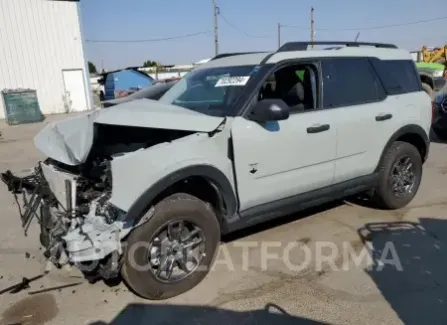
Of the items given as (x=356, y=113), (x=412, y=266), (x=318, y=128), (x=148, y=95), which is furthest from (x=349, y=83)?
(x=148, y=95)

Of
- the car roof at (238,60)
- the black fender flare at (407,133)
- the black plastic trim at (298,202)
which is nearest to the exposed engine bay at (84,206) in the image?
the black plastic trim at (298,202)

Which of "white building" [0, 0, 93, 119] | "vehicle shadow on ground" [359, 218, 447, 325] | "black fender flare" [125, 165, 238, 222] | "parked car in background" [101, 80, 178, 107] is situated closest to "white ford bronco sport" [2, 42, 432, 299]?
"black fender flare" [125, 165, 238, 222]

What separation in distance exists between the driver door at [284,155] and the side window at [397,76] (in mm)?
1043

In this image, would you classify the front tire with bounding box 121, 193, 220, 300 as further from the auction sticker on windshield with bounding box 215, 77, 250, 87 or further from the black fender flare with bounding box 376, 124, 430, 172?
the black fender flare with bounding box 376, 124, 430, 172

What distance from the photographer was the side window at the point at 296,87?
3.80 m

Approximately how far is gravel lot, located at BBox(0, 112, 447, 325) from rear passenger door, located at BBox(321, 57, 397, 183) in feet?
2.35

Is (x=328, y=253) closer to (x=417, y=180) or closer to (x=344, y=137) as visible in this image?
(x=344, y=137)

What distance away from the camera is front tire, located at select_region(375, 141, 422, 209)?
446cm

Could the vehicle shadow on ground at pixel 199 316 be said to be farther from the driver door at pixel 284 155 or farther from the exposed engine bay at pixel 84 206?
the driver door at pixel 284 155

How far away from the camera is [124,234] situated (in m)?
2.76

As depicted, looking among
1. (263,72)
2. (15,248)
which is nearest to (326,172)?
(263,72)

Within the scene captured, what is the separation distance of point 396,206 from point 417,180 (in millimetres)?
482

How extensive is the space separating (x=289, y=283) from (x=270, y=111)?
4.80 ft

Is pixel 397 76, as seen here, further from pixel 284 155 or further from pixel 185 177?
pixel 185 177
